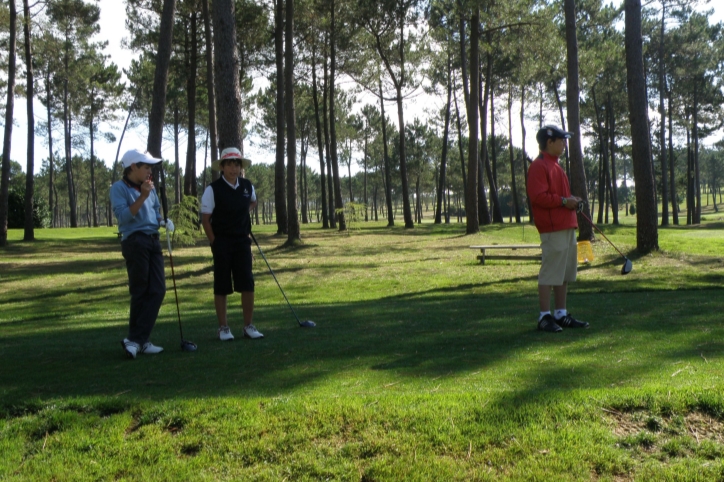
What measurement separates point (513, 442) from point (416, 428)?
1.84 ft

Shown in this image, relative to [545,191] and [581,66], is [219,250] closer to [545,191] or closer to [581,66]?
[545,191]

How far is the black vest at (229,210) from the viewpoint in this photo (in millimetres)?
7270

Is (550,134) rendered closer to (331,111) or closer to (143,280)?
(143,280)

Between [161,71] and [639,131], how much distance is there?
12.9m

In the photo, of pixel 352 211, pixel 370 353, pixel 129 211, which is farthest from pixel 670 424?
pixel 352 211

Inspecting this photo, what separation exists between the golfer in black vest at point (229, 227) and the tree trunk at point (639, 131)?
13920 millimetres

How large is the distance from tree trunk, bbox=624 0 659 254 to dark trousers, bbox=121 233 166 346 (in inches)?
589

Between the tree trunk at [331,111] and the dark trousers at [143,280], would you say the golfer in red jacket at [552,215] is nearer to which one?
the dark trousers at [143,280]

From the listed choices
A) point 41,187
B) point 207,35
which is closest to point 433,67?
point 207,35

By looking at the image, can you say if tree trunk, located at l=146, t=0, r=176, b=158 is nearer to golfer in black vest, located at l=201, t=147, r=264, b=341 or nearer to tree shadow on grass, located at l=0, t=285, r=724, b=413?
tree shadow on grass, located at l=0, t=285, r=724, b=413

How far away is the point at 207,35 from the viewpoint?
3048cm

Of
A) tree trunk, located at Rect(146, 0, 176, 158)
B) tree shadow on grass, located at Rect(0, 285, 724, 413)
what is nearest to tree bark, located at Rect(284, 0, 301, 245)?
tree trunk, located at Rect(146, 0, 176, 158)

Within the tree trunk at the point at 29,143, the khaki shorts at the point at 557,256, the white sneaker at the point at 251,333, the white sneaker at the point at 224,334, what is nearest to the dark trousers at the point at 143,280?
the white sneaker at the point at 224,334

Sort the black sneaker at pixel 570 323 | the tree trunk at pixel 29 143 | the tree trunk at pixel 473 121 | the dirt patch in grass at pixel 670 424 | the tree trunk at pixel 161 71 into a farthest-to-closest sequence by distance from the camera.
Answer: the tree trunk at pixel 29 143 < the tree trunk at pixel 473 121 < the tree trunk at pixel 161 71 < the black sneaker at pixel 570 323 < the dirt patch in grass at pixel 670 424
